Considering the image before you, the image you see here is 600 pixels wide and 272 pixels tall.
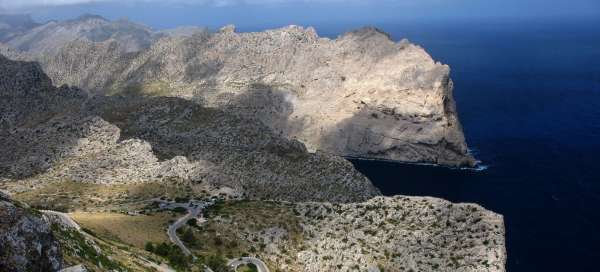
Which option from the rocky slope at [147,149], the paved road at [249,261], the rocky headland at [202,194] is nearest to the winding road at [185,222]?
the paved road at [249,261]

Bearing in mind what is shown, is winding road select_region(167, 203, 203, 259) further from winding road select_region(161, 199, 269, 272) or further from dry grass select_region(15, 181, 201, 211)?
dry grass select_region(15, 181, 201, 211)

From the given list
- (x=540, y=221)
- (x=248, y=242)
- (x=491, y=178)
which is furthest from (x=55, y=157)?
(x=491, y=178)

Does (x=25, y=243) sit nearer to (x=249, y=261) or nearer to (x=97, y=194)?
(x=249, y=261)

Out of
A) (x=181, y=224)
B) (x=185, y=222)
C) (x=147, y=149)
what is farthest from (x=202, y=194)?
(x=147, y=149)

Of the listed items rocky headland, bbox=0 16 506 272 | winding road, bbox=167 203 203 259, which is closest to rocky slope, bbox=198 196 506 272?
rocky headland, bbox=0 16 506 272

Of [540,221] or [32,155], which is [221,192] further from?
[540,221]

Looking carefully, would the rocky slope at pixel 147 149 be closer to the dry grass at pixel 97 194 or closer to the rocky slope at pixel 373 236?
the dry grass at pixel 97 194
